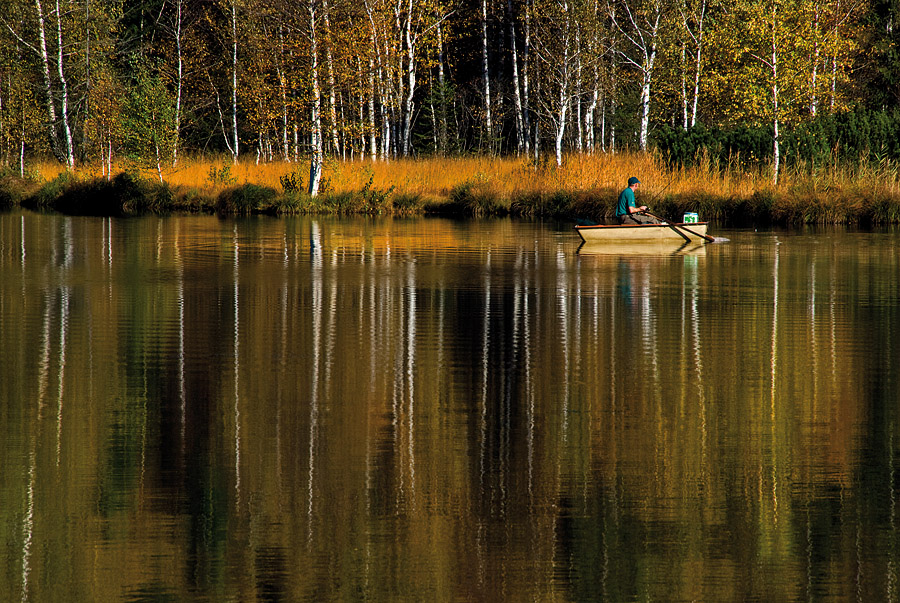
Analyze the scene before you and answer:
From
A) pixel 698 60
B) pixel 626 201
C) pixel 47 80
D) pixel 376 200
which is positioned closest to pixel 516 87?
pixel 698 60

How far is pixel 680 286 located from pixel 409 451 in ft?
42.4

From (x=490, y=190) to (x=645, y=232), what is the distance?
46.6ft

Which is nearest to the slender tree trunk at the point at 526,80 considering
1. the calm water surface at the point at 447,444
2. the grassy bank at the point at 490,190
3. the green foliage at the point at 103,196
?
the grassy bank at the point at 490,190

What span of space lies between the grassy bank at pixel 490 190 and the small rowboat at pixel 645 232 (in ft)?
24.7

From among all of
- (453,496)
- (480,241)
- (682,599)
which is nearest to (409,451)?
(453,496)

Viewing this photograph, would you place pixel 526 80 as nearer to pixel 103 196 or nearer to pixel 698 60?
pixel 698 60

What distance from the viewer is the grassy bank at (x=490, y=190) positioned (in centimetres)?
3775

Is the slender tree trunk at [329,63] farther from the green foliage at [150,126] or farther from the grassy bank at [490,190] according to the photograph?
the green foliage at [150,126]

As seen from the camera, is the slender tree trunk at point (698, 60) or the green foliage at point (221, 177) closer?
the green foliage at point (221, 177)

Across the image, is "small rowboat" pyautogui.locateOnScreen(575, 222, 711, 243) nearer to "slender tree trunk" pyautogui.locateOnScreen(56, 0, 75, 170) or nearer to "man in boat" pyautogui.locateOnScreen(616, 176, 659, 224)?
"man in boat" pyautogui.locateOnScreen(616, 176, 659, 224)

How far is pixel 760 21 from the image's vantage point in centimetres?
4325

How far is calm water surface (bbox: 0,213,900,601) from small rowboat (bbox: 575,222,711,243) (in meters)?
9.21

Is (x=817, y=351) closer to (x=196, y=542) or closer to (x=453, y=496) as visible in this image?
(x=453, y=496)

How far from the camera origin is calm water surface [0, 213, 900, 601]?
701 centimetres
